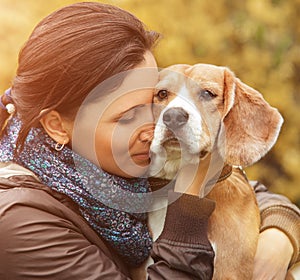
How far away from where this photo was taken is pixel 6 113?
2221mm

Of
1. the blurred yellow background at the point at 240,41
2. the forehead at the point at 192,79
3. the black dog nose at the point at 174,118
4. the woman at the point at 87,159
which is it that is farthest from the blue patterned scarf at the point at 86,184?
the blurred yellow background at the point at 240,41

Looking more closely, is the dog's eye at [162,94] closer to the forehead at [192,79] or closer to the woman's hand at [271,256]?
the forehead at [192,79]

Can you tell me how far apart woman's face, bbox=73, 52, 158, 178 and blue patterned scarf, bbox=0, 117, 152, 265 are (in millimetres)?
46

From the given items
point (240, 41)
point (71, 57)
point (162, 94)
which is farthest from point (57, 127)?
point (240, 41)

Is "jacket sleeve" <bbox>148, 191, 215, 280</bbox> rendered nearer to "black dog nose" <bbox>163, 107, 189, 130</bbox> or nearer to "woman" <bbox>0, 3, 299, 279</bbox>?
"woman" <bbox>0, 3, 299, 279</bbox>

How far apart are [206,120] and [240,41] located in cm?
335

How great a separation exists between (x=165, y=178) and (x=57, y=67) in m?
0.58

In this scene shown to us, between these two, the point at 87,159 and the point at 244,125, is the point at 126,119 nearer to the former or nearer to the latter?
the point at 87,159

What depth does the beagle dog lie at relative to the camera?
2.10m

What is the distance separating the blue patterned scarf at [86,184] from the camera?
6.77 ft

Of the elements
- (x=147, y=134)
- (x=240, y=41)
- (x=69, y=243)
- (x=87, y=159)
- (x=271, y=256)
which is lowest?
(x=240, y=41)

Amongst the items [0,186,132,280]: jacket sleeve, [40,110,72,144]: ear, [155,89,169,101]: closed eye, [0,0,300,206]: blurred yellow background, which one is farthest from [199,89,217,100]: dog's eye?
[0,0,300,206]: blurred yellow background

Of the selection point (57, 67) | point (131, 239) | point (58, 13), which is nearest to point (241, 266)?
point (131, 239)

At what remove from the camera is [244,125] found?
2.19 metres
